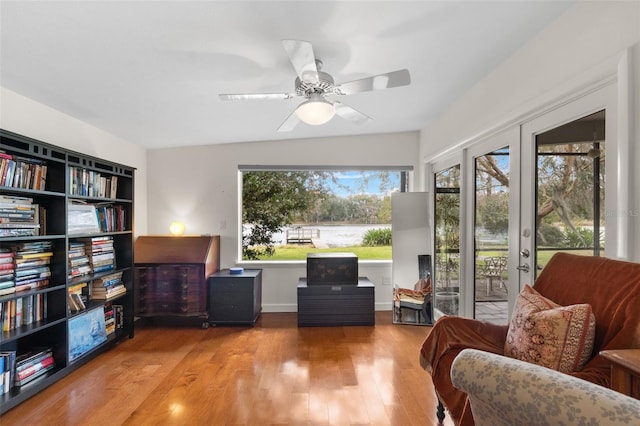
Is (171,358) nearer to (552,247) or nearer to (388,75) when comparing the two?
(388,75)

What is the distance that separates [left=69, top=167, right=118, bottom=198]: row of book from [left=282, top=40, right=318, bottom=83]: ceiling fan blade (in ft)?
6.96

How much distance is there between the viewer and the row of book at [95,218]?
261 centimetres

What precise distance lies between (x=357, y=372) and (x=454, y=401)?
115cm

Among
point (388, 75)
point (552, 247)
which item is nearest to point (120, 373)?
point (388, 75)

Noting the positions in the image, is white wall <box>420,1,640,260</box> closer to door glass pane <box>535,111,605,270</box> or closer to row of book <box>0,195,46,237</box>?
door glass pane <box>535,111,605,270</box>

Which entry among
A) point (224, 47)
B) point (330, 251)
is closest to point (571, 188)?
point (224, 47)

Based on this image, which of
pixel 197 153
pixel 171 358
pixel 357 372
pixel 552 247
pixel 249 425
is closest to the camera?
pixel 249 425

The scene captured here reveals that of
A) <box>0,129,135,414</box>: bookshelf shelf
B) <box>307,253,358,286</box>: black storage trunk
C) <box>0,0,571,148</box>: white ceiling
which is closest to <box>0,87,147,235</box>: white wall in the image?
<box>0,0,571,148</box>: white ceiling

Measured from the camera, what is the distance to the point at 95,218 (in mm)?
2850

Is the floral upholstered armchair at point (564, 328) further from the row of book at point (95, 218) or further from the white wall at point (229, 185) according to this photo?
the row of book at point (95, 218)

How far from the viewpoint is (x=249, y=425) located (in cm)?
189

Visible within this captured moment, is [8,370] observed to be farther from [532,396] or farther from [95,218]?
[532,396]

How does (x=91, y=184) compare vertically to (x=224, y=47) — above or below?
below

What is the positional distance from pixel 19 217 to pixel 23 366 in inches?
40.0
